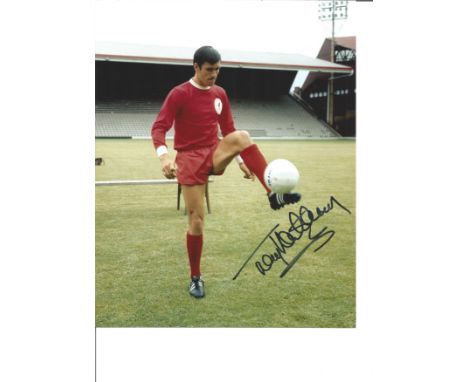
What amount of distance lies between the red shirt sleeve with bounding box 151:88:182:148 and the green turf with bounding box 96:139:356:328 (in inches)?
40.3

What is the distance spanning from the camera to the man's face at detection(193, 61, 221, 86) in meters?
2.79

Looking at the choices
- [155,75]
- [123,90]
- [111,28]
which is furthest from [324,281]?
[123,90]

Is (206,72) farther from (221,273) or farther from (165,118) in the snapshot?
(221,273)

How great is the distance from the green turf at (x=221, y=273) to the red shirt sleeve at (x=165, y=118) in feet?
3.36

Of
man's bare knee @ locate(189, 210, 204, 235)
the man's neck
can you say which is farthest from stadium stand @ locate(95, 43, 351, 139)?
man's bare knee @ locate(189, 210, 204, 235)

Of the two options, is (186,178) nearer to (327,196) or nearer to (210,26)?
(210,26)

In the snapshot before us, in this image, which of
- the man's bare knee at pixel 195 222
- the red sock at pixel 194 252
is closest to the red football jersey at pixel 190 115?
the man's bare knee at pixel 195 222

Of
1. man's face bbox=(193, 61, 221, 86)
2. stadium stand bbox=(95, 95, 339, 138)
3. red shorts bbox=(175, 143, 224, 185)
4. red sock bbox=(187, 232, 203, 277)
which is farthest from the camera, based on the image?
stadium stand bbox=(95, 95, 339, 138)

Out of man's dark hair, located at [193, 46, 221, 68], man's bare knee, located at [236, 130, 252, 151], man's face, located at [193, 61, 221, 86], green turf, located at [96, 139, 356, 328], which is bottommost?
green turf, located at [96, 139, 356, 328]

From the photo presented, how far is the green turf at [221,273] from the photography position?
2658mm

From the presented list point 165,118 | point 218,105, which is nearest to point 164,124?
point 165,118

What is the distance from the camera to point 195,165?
290 centimetres

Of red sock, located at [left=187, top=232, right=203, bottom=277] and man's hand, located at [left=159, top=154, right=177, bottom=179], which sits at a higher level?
man's hand, located at [left=159, top=154, right=177, bottom=179]

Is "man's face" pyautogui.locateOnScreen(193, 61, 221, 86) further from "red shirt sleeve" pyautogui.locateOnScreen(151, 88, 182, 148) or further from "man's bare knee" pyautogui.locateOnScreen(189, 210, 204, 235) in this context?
"man's bare knee" pyautogui.locateOnScreen(189, 210, 204, 235)
